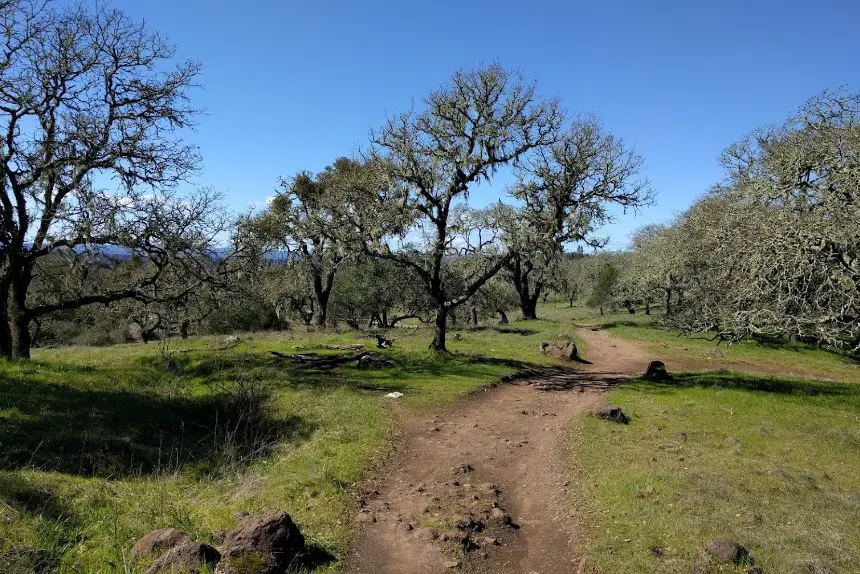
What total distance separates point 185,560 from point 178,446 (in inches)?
235

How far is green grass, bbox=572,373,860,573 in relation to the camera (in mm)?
6789

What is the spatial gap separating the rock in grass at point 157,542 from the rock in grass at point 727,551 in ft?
21.4

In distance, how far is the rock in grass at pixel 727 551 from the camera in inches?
248

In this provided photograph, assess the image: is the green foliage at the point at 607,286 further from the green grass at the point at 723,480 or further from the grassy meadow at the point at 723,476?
the green grass at the point at 723,480

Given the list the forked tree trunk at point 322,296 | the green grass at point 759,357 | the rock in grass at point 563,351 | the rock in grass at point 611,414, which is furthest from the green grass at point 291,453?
the forked tree trunk at point 322,296

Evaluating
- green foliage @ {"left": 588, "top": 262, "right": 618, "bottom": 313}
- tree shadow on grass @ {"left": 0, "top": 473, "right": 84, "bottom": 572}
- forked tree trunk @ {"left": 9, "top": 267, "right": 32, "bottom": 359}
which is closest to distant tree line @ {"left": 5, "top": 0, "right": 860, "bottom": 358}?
forked tree trunk @ {"left": 9, "top": 267, "right": 32, "bottom": 359}

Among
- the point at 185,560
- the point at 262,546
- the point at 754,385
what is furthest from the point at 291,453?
the point at 754,385

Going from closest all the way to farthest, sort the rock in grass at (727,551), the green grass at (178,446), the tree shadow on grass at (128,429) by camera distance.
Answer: the rock in grass at (727,551) < the green grass at (178,446) < the tree shadow on grass at (128,429)

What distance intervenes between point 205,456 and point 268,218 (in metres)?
31.8

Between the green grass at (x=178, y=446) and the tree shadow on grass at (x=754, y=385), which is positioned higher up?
the green grass at (x=178, y=446)

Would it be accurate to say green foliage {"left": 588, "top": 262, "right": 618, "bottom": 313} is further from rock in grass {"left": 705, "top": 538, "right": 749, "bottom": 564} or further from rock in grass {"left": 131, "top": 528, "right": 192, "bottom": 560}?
rock in grass {"left": 131, "top": 528, "right": 192, "bottom": 560}

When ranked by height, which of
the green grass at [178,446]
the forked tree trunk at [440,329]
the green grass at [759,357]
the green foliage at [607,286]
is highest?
the green foliage at [607,286]

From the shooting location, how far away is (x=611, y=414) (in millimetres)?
14133

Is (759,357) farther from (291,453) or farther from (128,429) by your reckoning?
(128,429)
